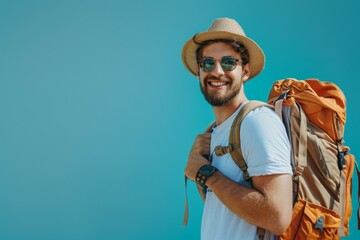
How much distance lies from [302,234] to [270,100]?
1.43 ft

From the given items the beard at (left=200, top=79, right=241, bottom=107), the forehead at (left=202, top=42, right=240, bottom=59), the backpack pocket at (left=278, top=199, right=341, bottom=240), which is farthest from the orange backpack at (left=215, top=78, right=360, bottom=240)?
the forehead at (left=202, top=42, right=240, bottom=59)

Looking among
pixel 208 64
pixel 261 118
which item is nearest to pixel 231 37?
pixel 208 64

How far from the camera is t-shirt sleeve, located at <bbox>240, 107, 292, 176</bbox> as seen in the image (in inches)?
45.7

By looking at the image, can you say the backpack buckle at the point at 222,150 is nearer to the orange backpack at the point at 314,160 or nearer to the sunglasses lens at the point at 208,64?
the orange backpack at the point at 314,160

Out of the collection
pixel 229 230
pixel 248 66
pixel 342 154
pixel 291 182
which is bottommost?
pixel 229 230

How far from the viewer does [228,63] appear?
147cm

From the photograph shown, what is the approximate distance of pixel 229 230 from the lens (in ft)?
4.19

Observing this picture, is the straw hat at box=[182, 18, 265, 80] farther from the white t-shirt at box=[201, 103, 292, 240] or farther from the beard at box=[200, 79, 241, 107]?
the white t-shirt at box=[201, 103, 292, 240]

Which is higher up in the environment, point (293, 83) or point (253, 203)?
point (293, 83)

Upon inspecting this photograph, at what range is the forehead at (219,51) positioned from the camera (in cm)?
149

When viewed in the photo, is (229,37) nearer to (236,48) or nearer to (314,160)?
(236,48)

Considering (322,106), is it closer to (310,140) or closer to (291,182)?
(310,140)

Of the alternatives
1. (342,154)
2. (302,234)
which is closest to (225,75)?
(342,154)

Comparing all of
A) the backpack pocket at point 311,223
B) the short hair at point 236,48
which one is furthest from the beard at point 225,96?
the backpack pocket at point 311,223
